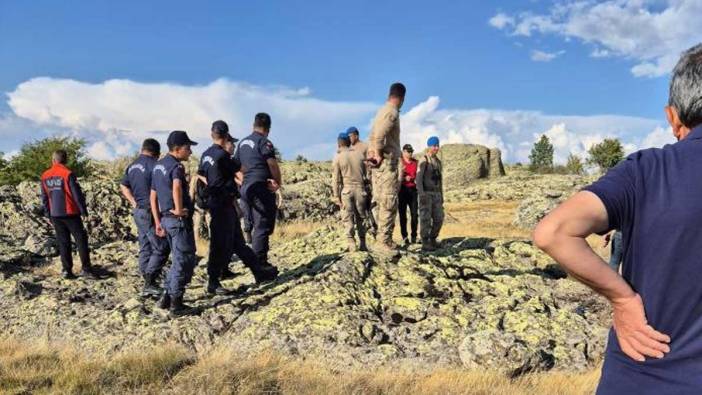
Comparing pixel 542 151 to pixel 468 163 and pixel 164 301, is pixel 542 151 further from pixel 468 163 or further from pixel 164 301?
pixel 164 301

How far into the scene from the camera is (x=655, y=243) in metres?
1.86

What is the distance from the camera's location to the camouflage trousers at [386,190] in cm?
898

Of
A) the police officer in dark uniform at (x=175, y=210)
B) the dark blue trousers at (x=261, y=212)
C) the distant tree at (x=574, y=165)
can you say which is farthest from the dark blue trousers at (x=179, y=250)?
the distant tree at (x=574, y=165)

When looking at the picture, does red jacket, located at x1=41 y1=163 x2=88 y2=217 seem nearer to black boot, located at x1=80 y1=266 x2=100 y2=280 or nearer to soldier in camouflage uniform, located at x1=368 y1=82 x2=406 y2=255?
black boot, located at x1=80 y1=266 x2=100 y2=280

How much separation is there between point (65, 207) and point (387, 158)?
5.38 metres

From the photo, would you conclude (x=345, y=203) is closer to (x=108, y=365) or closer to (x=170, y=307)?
(x=170, y=307)

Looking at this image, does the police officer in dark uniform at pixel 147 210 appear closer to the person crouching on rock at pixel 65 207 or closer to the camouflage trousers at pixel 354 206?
the person crouching on rock at pixel 65 207

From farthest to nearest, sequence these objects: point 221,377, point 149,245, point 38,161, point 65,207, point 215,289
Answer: point 38,161, point 65,207, point 149,245, point 215,289, point 221,377

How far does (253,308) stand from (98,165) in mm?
29916

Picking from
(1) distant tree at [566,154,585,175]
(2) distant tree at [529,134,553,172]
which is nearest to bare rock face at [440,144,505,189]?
(1) distant tree at [566,154,585,175]

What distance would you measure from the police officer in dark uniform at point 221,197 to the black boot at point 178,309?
2.50ft

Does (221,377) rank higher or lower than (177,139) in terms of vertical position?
lower

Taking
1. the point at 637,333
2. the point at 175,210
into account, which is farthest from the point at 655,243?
the point at 175,210

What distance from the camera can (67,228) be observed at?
30.9 feet
